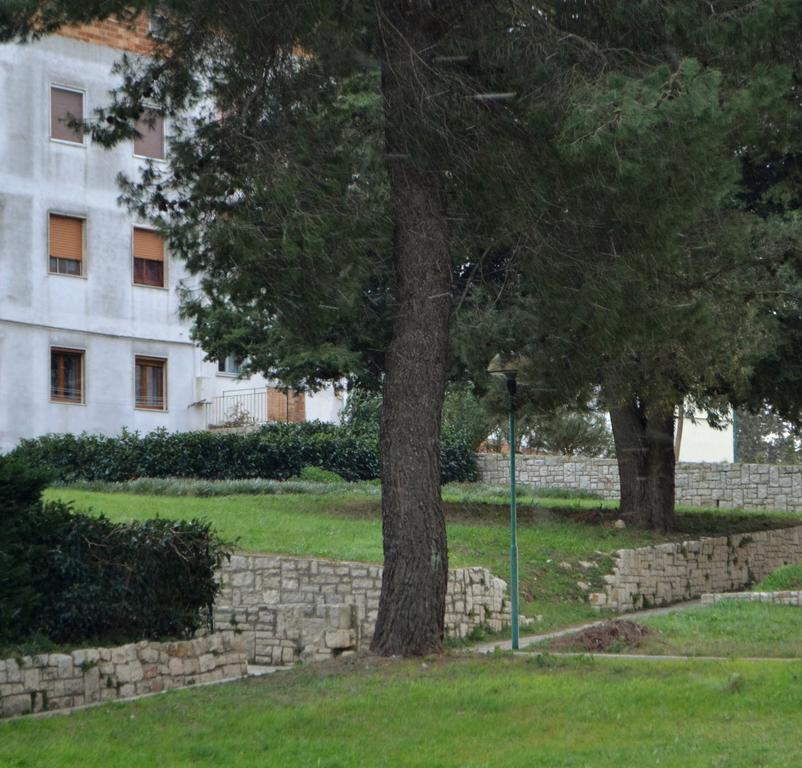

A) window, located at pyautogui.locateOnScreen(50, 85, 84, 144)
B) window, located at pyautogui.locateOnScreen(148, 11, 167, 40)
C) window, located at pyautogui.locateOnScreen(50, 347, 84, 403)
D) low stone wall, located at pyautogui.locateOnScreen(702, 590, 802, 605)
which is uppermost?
window, located at pyautogui.locateOnScreen(50, 85, 84, 144)

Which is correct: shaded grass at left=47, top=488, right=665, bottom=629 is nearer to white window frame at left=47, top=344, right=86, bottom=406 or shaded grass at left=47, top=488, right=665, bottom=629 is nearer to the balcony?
white window frame at left=47, top=344, right=86, bottom=406

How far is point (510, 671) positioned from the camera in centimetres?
1377

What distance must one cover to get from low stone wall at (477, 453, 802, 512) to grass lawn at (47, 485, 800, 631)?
13.6 feet

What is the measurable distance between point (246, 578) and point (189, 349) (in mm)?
20181

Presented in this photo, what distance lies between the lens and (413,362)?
48.8 feet

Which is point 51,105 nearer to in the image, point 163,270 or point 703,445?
point 163,270

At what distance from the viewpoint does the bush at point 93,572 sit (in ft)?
44.4

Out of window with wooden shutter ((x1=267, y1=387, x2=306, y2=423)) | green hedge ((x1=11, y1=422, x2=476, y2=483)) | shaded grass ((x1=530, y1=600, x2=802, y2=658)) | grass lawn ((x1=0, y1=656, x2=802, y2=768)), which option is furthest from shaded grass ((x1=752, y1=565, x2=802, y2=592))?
window with wooden shutter ((x1=267, y1=387, x2=306, y2=423))

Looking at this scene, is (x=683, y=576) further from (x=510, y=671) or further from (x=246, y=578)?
(x=510, y=671)

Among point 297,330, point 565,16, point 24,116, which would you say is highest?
point 24,116

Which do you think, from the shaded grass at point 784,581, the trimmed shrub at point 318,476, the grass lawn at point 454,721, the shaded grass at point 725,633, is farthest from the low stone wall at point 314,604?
the trimmed shrub at point 318,476

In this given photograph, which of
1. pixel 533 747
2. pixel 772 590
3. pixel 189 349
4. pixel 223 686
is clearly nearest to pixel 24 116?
pixel 189 349

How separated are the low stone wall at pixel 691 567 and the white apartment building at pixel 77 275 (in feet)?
50.3

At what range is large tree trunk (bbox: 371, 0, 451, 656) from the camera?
575 inches
